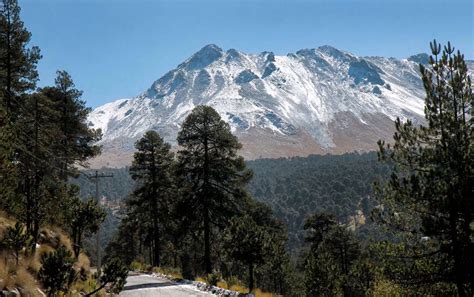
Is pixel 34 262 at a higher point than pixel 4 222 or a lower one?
lower

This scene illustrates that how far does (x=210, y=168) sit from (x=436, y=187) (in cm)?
1906

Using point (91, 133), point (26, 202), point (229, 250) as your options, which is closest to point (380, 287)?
point (229, 250)

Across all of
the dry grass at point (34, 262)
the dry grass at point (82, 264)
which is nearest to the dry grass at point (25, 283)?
the dry grass at point (34, 262)

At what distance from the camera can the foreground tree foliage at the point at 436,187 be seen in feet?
46.3

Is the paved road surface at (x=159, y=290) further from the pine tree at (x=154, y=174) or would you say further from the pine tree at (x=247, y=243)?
the pine tree at (x=154, y=174)

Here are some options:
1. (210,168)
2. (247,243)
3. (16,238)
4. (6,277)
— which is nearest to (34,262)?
(16,238)

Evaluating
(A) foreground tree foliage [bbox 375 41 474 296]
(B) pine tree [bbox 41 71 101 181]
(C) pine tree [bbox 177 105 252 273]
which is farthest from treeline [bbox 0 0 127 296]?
(A) foreground tree foliage [bbox 375 41 474 296]

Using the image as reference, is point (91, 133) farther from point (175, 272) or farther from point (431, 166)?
point (431, 166)

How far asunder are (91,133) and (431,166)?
99.2 feet

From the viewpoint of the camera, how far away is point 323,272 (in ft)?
134

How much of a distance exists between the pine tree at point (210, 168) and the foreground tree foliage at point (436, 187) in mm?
16209

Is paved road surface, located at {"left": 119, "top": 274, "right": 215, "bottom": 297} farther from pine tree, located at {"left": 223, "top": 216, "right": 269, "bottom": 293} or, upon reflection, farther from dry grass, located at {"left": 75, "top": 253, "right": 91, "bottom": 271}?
pine tree, located at {"left": 223, "top": 216, "right": 269, "bottom": 293}

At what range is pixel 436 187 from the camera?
1425 cm

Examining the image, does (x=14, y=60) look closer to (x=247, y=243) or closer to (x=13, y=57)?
(x=13, y=57)
